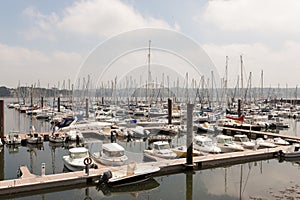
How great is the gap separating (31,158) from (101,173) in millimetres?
9857

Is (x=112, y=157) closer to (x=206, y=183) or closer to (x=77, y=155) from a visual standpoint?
(x=77, y=155)

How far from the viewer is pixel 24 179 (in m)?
15.6

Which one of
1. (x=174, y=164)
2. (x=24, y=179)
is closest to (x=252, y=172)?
(x=174, y=164)

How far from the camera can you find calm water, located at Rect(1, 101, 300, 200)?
51.0ft

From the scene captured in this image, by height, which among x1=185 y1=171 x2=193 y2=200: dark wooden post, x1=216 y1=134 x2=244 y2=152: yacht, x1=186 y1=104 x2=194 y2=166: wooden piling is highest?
x1=186 y1=104 x2=194 y2=166: wooden piling

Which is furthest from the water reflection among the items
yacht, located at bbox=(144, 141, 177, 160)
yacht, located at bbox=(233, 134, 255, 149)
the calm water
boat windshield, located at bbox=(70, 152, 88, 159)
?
yacht, located at bbox=(233, 134, 255, 149)

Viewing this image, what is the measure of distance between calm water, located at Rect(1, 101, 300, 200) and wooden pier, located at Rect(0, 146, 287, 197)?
444mm

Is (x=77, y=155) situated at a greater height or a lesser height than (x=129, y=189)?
greater

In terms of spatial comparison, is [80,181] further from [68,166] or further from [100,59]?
[100,59]

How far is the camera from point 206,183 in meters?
17.8

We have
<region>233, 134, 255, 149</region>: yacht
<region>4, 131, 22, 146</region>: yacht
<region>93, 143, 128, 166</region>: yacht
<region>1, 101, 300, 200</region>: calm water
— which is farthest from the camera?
<region>4, 131, 22, 146</region>: yacht

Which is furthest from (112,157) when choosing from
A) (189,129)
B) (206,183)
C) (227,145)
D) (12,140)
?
(12,140)

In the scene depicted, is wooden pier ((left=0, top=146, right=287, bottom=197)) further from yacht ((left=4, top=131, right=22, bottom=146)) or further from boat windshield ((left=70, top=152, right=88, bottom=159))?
yacht ((left=4, top=131, right=22, bottom=146))

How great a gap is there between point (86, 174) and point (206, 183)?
24.2 ft
